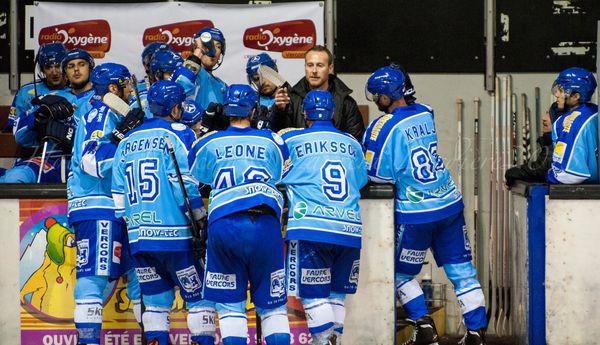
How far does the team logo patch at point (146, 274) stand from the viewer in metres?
7.30

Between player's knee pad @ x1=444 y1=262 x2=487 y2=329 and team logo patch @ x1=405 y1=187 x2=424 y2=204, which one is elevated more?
team logo patch @ x1=405 y1=187 x2=424 y2=204

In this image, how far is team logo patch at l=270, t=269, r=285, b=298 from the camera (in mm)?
6904

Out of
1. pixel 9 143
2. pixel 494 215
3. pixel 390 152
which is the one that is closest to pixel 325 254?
pixel 390 152

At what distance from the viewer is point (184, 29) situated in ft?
34.0

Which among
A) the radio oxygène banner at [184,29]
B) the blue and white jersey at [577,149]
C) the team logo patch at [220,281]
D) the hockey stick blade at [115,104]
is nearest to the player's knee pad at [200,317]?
the team logo patch at [220,281]

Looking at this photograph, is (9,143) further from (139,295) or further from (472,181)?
(472,181)

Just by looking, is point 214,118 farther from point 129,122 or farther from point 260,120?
point 129,122

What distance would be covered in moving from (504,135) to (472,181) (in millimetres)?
469

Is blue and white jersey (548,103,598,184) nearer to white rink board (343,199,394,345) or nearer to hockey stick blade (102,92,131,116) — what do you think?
white rink board (343,199,394,345)

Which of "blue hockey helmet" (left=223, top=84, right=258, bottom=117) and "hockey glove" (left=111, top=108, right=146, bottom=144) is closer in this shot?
"blue hockey helmet" (left=223, top=84, right=258, bottom=117)

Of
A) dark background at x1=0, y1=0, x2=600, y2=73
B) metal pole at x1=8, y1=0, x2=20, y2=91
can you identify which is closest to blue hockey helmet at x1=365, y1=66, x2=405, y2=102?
dark background at x1=0, y1=0, x2=600, y2=73

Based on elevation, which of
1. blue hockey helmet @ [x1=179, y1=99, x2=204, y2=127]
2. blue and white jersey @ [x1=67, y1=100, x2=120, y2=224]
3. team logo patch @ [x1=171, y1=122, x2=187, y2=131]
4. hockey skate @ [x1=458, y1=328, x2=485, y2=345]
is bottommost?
hockey skate @ [x1=458, y1=328, x2=485, y2=345]

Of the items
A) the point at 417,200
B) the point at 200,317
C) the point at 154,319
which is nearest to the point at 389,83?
the point at 417,200

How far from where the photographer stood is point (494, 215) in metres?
10.2
